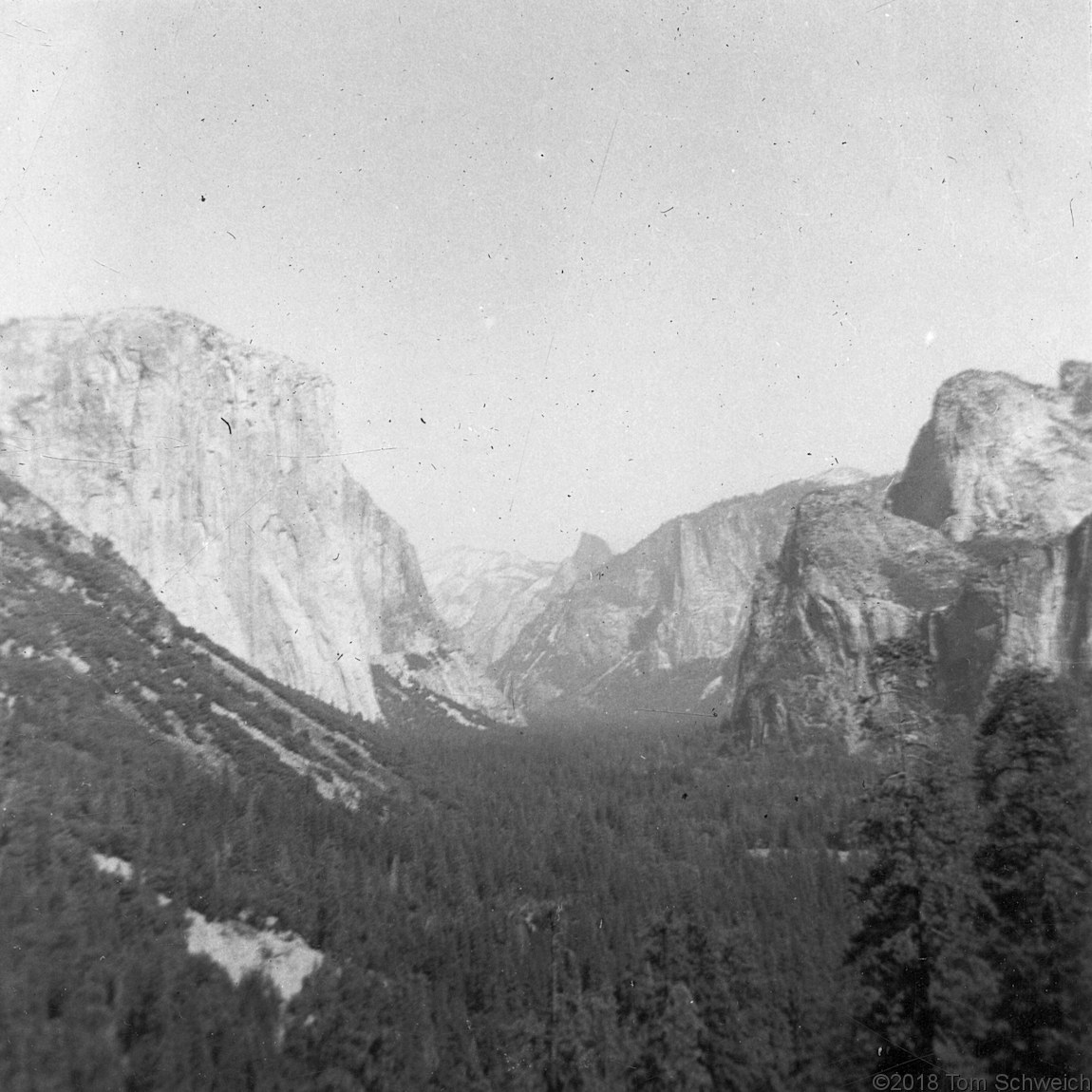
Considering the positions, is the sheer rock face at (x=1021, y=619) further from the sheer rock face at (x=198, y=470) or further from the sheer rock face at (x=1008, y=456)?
the sheer rock face at (x=198, y=470)

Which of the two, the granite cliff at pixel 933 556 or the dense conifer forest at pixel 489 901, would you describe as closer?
the dense conifer forest at pixel 489 901

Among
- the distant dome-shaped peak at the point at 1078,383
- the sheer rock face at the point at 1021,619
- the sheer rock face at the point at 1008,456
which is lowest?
the sheer rock face at the point at 1021,619

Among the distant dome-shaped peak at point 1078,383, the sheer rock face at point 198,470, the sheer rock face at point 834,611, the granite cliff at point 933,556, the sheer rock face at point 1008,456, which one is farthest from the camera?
the distant dome-shaped peak at point 1078,383

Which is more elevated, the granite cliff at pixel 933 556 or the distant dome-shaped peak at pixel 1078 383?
the distant dome-shaped peak at pixel 1078 383

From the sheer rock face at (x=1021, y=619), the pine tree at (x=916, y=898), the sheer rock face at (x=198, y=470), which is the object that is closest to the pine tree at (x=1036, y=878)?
the pine tree at (x=916, y=898)

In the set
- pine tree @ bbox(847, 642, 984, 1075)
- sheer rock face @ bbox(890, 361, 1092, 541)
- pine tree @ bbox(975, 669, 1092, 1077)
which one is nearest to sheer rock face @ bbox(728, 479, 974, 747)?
sheer rock face @ bbox(890, 361, 1092, 541)

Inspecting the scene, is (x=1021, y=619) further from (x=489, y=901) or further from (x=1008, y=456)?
(x=489, y=901)

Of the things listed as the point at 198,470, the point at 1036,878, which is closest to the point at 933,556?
the point at 198,470

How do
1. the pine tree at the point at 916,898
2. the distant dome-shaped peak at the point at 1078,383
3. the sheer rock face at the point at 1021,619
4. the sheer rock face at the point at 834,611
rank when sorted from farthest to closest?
the distant dome-shaped peak at the point at 1078,383 → the sheer rock face at the point at 834,611 → the sheer rock face at the point at 1021,619 → the pine tree at the point at 916,898
